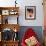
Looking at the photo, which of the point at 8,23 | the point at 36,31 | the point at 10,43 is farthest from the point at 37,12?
the point at 10,43

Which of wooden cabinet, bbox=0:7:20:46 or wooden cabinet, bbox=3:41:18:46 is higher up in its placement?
wooden cabinet, bbox=0:7:20:46

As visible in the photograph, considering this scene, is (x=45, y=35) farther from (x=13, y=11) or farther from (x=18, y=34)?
(x=13, y=11)

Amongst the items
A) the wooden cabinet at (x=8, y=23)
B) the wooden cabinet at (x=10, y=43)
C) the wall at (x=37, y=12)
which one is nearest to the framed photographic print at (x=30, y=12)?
the wall at (x=37, y=12)

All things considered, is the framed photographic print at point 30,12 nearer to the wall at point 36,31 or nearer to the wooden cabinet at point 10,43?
the wall at point 36,31

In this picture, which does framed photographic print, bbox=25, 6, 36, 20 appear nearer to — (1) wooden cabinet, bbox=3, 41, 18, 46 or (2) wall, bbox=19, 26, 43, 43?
(2) wall, bbox=19, 26, 43, 43

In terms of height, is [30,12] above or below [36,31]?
above

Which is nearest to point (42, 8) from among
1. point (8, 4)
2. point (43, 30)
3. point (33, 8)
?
point (33, 8)

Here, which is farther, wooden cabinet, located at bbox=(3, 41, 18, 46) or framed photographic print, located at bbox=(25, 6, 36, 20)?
framed photographic print, located at bbox=(25, 6, 36, 20)

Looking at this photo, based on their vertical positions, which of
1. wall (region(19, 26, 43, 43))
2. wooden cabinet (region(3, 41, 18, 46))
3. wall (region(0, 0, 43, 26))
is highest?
wall (region(0, 0, 43, 26))

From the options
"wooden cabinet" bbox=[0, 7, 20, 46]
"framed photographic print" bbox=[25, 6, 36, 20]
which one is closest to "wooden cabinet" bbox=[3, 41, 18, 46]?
"wooden cabinet" bbox=[0, 7, 20, 46]

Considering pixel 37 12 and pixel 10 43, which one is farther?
pixel 37 12

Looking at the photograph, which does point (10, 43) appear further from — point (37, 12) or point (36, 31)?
point (37, 12)

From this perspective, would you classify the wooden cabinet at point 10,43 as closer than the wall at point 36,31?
Yes

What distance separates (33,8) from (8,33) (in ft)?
4.18
